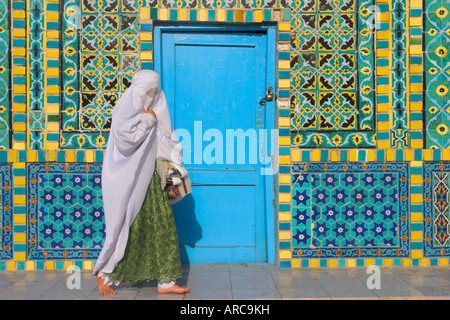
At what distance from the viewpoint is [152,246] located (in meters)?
3.53

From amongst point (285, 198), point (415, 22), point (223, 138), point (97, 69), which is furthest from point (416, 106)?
point (97, 69)

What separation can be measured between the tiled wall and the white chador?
0.77 meters

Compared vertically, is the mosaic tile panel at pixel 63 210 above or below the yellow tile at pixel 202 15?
below

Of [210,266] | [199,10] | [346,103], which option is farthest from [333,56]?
[210,266]

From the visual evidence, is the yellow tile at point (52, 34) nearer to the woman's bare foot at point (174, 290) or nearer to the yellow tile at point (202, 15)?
the yellow tile at point (202, 15)

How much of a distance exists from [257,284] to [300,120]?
1.41 m

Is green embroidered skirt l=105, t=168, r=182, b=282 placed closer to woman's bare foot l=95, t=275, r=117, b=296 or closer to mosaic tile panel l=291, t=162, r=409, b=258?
woman's bare foot l=95, t=275, r=117, b=296

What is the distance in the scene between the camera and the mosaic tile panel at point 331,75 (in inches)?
169

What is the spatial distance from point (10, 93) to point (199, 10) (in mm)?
1712

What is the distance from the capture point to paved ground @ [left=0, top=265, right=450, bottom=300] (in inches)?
138

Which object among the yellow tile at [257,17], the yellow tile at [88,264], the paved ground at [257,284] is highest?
the yellow tile at [257,17]

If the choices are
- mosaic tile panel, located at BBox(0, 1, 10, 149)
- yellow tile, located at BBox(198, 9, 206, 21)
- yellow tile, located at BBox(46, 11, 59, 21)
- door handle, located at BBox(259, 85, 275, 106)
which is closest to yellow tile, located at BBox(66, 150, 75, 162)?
mosaic tile panel, located at BBox(0, 1, 10, 149)

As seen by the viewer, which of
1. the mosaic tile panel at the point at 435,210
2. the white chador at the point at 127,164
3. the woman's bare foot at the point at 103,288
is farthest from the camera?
the mosaic tile panel at the point at 435,210

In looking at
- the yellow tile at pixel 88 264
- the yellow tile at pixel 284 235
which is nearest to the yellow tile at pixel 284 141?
the yellow tile at pixel 284 235
